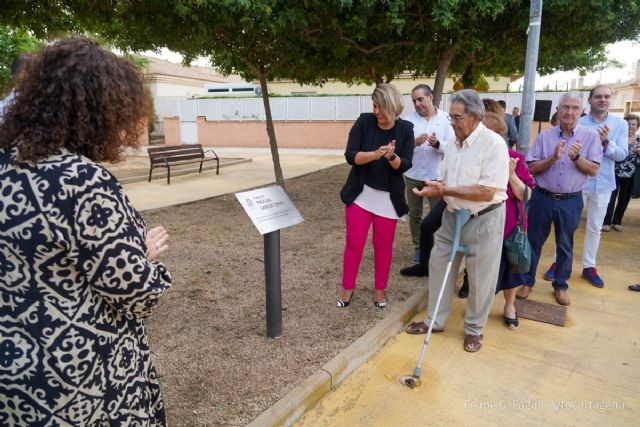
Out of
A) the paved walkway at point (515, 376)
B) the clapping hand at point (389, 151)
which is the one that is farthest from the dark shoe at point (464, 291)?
the clapping hand at point (389, 151)

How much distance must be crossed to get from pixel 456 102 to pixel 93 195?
2.53 m

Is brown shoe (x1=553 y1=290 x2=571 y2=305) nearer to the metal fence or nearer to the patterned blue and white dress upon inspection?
the patterned blue and white dress

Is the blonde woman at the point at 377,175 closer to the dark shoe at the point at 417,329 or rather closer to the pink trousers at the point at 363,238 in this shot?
the pink trousers at the point at 363,238

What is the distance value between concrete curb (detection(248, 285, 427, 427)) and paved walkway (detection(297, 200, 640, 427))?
0.05m

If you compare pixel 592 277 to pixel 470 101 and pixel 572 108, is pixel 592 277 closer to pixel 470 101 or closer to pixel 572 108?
pixel 572 108

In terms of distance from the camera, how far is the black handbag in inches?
138

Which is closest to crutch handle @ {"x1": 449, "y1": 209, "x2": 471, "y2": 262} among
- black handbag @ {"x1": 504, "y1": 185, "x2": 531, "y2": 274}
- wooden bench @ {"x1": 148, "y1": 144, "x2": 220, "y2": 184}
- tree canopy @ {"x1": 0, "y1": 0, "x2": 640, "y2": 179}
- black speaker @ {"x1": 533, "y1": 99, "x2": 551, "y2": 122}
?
black handbag @ {"x1": 504, "y1": 185, "x2": 531, "y2": 274}

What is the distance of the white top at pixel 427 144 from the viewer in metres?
4.78

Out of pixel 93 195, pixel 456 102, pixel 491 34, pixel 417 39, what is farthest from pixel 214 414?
pixel 491 34

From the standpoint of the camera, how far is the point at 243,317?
3.87 m

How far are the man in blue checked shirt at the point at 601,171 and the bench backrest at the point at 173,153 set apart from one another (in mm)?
9195

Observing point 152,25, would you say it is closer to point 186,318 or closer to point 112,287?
point 186,318

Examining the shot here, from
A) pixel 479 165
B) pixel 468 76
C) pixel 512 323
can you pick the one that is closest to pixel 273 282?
pixel 479 165

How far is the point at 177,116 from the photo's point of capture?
74.9 feet
